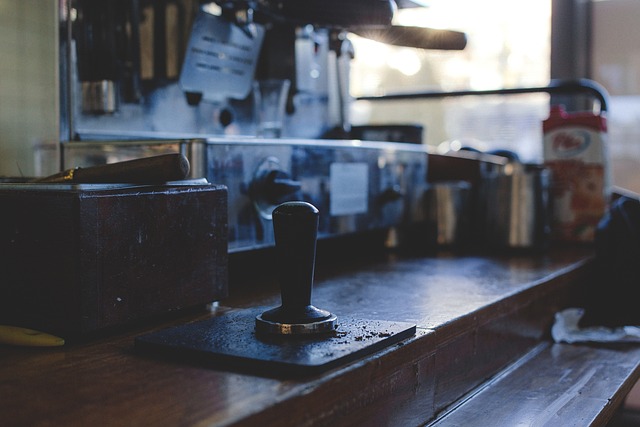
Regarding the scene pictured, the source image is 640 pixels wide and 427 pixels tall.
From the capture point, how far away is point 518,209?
1.82m

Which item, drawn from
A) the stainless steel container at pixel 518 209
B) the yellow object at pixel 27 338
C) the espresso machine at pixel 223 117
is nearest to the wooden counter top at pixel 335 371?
the yellow object at pixel 27 338

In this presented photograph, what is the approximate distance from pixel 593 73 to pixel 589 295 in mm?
1457

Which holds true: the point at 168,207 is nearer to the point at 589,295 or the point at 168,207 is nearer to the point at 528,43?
the point at 589,295

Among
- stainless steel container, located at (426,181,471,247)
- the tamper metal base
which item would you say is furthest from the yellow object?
stainless steel container, located at (426,181,471,247)

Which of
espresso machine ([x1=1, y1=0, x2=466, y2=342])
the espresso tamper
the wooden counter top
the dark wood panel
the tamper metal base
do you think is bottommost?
the dark wood panel

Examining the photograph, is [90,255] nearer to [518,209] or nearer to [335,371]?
[335,371]

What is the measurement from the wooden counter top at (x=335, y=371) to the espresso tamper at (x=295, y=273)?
0.09 meters

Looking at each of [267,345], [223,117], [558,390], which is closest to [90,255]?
[267,345]

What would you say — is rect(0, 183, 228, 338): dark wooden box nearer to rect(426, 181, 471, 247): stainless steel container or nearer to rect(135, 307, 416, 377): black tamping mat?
rect(135, 307, 416, 377): black tamping mat

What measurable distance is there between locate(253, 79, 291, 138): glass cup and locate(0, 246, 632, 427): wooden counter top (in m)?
0.48

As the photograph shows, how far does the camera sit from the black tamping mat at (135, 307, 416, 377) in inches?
26.7

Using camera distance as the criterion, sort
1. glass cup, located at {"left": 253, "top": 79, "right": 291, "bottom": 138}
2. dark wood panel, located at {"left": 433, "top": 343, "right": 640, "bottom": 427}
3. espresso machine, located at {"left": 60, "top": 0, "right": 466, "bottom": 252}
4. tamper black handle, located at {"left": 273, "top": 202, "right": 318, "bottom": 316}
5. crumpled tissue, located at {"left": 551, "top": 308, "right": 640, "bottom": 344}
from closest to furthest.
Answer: tamper black handle, located at {"left": 273, "top": 202, "right": 318, "bottom": 316}
dark wood panel, located at {"left": 433, "top": 343, "right": 640, "bottom": 427}
espresso machine, located at {"left": 60, "top": 0, "right": 466, "bottom": 252}
crumpled tissue, located at {"left": 551, "top": 308, "right": 640, "bottom": 344}
glass cup, located at {"left": 253, "top": 79, "right": 291, "bottom": 138}

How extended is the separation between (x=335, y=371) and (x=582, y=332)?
2.81 feet

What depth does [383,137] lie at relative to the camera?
2.05 meters
